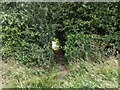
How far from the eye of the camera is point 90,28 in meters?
5.67

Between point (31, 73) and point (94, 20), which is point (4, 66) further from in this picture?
point (94, 20)

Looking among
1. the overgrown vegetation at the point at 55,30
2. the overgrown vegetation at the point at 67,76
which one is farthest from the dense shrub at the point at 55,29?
the overgrown vegetation at the point at 67,76

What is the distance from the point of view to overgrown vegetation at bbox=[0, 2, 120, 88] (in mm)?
5539

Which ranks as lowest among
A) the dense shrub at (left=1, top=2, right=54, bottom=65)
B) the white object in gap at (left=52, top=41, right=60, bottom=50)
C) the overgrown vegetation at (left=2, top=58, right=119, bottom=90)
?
the overgrown vegetation at (left=2, top=58, right=119, bottom=90)

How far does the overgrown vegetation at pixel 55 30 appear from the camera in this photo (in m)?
5.54

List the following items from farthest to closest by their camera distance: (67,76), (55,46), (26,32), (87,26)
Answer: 1. (55,46)
2. (87,26)
3. (26,32)
4. (67,76)

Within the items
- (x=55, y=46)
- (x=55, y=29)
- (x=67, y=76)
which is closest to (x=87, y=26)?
(x=55, y=29)

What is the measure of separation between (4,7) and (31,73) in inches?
54.3

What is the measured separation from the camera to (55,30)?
5695mm

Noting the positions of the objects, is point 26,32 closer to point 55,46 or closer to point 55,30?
point 55,30

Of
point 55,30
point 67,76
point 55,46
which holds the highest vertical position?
point 55,30

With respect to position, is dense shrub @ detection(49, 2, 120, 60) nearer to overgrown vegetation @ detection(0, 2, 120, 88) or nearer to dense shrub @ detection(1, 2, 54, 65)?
overgrown vegetation @ detection(0, 2, 120, 88)

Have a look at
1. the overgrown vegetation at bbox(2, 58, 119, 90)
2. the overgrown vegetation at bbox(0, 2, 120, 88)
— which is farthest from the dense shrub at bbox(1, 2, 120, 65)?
the overgrown vegetation at bbox(2, 58, 119, 90)

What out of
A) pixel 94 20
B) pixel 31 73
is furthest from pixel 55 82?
pixel 94 20
